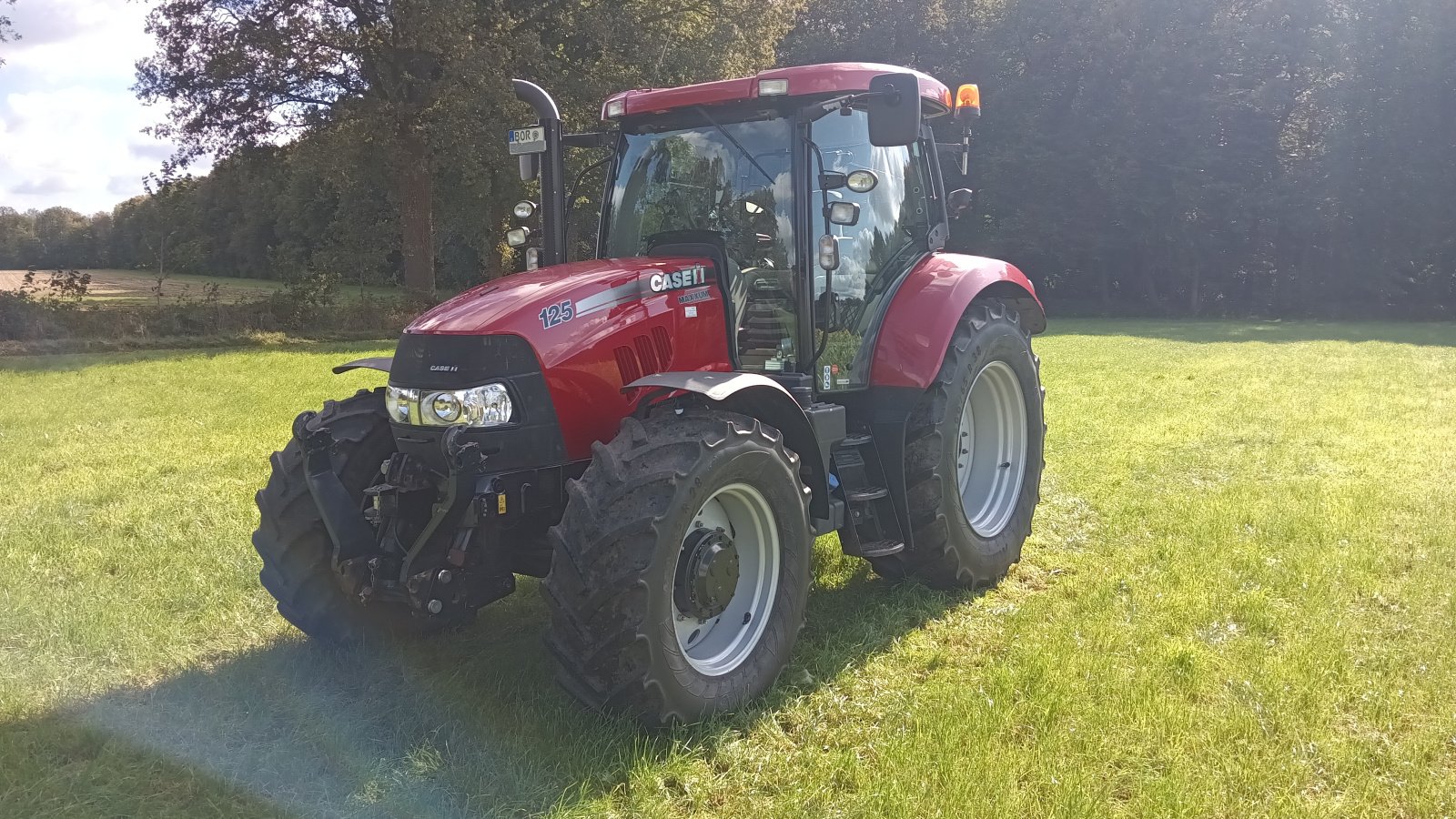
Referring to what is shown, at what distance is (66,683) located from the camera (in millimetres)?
3852

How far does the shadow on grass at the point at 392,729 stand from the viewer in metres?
3.09

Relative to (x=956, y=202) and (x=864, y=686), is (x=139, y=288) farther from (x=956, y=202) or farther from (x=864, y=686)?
(x=864, y=686)

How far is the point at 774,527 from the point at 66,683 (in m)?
2.75

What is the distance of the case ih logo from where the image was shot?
3.98 metres

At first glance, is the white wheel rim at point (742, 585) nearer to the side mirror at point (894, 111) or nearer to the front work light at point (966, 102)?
the side mirror at point (894, 111)

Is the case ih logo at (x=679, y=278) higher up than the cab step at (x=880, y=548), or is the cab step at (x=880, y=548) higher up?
the case ih logo at (x=679, y=278)

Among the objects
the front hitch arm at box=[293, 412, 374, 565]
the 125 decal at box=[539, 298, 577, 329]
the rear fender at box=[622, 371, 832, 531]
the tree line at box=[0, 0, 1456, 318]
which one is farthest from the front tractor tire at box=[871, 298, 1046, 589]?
→ the tree line at box=[0, 0, 1456, 318]

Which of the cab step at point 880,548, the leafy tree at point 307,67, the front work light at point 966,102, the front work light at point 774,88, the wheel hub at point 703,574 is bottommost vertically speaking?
the cab step at point 880,548

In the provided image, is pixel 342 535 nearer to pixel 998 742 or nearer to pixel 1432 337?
pixel 998 742

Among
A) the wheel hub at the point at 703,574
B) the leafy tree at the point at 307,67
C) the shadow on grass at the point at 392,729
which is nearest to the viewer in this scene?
the shadow on grass at the point at 392,729

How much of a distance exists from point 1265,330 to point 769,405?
23.3 m

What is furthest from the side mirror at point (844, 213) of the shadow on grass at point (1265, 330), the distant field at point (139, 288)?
the distant field at point (139, 288)

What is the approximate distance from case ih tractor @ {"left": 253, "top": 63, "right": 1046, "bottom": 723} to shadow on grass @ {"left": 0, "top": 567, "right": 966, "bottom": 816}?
0.16 metres

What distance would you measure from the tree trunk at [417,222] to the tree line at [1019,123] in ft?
0.26
